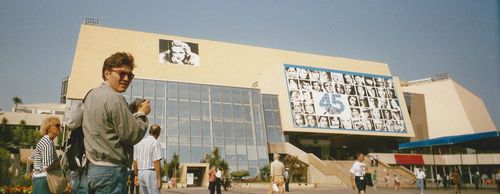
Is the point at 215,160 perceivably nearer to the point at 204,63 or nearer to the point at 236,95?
the point at 236,95

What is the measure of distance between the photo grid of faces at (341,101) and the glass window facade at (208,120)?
184 inches

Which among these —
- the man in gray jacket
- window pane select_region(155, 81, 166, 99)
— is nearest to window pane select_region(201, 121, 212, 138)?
window pane select_region(155, 81, 166, 99)

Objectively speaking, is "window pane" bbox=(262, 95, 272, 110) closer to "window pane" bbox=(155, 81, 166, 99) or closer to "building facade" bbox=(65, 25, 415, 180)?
"building facade" bbox=(65, 25, 415, 180)

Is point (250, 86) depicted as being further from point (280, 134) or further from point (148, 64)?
point (148, 64)

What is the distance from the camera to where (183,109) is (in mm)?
40219

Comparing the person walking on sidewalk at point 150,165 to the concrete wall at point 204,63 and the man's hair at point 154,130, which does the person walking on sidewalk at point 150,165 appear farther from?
the concrete wall at point 204,63

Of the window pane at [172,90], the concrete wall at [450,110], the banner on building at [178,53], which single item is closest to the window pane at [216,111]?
the window pane at [172,90]

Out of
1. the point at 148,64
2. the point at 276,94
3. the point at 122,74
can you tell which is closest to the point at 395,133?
the point at 276,94

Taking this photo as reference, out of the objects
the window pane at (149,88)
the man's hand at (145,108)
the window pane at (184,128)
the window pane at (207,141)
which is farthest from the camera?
the window pane at (149,88)

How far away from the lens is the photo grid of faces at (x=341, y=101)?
1832 inches

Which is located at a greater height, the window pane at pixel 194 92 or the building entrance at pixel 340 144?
the window pane at pixel 194 92

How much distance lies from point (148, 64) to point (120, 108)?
4375cm

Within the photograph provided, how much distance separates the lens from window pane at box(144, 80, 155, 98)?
39.9m

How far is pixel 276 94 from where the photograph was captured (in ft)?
154
